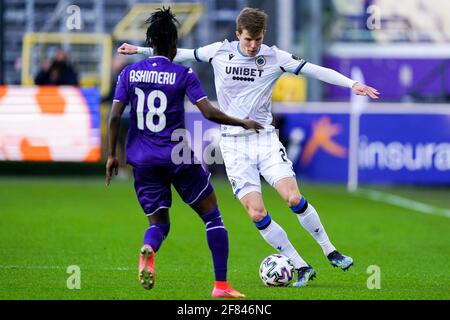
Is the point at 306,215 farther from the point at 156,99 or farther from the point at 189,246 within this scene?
the point at 189,246

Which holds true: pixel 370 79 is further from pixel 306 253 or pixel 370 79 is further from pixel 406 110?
pixel 306 253

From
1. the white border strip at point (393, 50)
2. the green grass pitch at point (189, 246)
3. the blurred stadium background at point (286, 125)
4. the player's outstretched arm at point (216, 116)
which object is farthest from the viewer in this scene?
the white border strip at point (393, 50)

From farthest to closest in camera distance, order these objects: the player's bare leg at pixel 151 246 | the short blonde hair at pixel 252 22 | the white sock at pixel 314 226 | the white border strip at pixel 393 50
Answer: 1. the white border strip at pixel 393 50
2. the white sock at pixel 314 226
3. the short blonde hair at pixel 252 22
4. the player's bare leg at pixel 151 246

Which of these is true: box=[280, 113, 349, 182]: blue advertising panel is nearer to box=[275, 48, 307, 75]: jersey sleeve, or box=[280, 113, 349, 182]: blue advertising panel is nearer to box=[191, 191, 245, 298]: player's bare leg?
box=[275, 48, 307, 75]: jersey sleeve

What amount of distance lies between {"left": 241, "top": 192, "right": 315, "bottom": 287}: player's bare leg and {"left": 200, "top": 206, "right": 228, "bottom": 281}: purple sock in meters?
0.90

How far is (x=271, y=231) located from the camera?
9836 mm

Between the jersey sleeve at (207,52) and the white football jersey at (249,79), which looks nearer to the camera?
the white football jersey at (249,79)

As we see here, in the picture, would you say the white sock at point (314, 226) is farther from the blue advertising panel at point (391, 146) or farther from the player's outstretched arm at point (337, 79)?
the blue advertising panel at point (391, 146)

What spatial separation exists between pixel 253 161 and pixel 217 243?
1.36 meters

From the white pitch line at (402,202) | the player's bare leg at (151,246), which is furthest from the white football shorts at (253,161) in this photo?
the white pitch line at (402,202)

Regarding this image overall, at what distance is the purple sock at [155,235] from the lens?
8703mm

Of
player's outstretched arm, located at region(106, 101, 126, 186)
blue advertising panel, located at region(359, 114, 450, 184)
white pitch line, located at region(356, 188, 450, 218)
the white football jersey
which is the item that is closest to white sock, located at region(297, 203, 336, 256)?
the white football jersey

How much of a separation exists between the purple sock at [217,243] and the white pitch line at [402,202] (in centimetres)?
876
